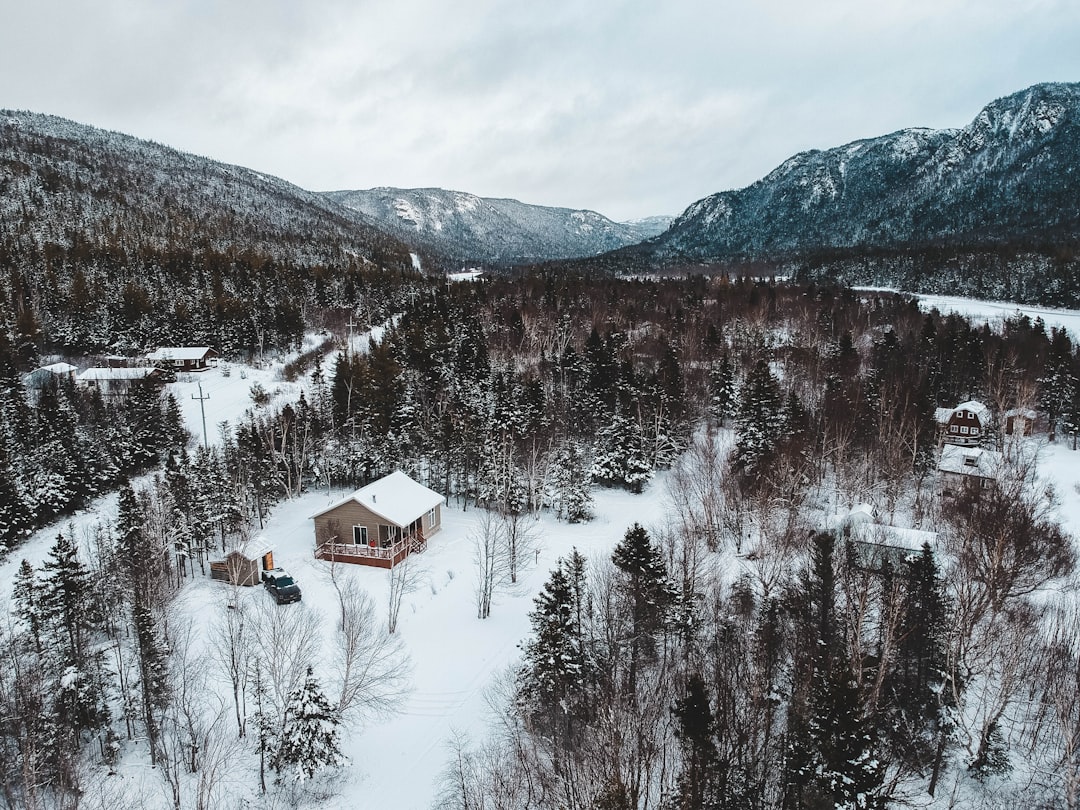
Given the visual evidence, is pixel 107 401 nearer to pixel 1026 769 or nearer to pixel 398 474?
pixel 398 474

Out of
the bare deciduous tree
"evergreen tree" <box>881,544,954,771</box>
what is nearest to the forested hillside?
the bare deciduous tree

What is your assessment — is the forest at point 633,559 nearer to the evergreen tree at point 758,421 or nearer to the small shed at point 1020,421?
the evergreen tree at point 758,421

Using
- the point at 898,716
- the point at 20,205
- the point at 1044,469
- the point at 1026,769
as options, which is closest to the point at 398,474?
the point at 898,716

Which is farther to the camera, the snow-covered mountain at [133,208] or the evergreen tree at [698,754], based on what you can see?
the snow-covered mountain at [133,208]

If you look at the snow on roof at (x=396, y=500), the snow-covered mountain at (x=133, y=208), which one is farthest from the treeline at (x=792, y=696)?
the snow-covered mountain at (x=133, y=208)

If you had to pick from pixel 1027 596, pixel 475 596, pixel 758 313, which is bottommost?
pixel 475 596

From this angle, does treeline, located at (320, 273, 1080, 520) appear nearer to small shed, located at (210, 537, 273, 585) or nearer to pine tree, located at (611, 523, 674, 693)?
small shed, located at (210, 537, 273, 585)
